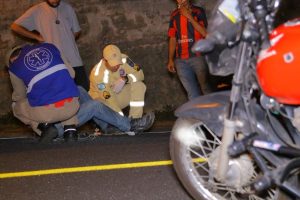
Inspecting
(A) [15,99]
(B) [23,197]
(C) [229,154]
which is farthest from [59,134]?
(C) [229,154]

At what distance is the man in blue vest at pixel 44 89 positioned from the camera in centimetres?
613

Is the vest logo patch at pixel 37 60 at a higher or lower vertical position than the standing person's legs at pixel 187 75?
higher

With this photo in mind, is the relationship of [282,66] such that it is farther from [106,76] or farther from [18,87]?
[18,87]

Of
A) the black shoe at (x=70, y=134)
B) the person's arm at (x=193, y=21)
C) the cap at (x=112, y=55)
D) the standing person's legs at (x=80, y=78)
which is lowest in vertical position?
the black shoe at (x=70, y=134)

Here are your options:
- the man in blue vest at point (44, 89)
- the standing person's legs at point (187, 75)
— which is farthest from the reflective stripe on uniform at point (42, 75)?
the standing person's legs at point (187, 75)

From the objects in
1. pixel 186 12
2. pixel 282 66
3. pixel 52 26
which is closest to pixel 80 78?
pixel 52 26

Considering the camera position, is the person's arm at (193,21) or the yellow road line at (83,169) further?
the person's arm at (193,21)

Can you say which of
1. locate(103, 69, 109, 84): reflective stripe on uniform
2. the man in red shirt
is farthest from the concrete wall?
locate(103, 69, 109, 84): reflective stripe on uniform

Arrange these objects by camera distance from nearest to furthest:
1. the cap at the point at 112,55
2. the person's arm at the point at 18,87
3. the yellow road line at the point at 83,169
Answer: the yellow road line at the point at 83,169
the person's arm at the point at 18,87
the cap at the point at 112,55

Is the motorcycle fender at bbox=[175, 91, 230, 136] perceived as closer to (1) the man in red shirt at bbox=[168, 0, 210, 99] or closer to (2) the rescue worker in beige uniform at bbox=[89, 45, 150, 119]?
(2) the rescue worker in beige uniform at bbox=[89, 45, 150, 119]

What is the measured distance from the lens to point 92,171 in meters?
4.98

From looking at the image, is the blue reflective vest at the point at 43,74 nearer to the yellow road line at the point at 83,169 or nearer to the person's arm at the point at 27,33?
the person's arm at the point at 27,33

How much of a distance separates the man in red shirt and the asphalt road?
111cm

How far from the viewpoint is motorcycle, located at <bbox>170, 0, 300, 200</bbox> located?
2840 millimetres
